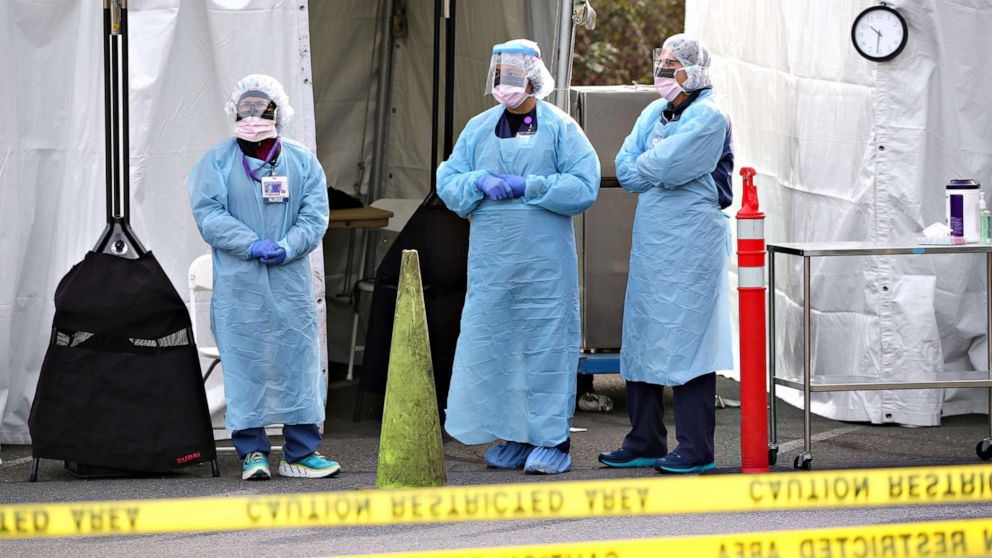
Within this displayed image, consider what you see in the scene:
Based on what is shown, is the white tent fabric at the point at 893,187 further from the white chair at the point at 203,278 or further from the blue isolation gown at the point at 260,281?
the white chair at the point at 203,278

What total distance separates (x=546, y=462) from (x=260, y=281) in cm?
134

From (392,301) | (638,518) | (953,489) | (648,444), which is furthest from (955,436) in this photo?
(953,489)

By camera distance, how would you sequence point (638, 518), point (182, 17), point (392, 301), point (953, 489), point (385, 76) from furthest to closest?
point (385, 76)
point (392, 301)
point (182, 17)
point (638, 518)
point (953, 489)

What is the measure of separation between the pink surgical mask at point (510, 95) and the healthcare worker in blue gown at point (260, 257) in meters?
0.79

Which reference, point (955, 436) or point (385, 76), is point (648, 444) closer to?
point (955, 436)

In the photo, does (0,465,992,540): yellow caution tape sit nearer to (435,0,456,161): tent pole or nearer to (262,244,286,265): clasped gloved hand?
(262,244,286,265): clasped gloved hand

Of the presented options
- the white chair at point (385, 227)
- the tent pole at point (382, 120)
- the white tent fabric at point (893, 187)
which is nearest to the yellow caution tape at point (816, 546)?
the white tent fabric at point (893, 187)

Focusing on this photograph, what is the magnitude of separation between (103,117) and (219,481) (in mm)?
1778

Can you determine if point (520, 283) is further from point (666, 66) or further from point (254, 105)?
point (254, 105)

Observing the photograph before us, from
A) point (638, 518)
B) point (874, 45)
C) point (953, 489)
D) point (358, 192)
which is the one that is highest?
point (874, 45)

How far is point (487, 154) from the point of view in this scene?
6078 mm

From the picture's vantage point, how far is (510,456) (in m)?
6.26

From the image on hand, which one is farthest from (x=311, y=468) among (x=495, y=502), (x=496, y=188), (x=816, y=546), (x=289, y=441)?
(x=816, y=546)

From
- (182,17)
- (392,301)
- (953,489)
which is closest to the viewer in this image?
(953,489)
